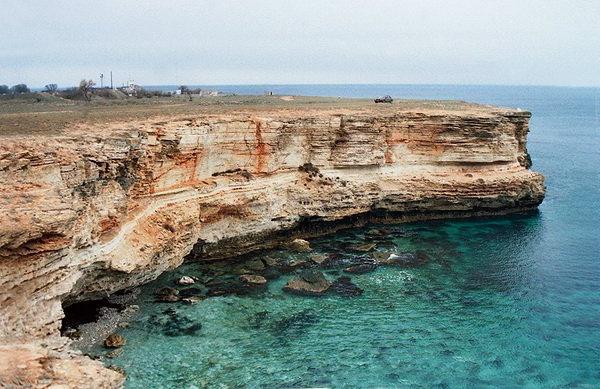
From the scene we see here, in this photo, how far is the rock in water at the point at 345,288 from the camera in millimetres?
26438

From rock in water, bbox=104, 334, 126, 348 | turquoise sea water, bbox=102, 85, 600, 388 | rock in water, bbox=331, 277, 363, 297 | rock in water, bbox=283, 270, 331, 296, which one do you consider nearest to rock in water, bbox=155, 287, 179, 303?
turquoise sea water, bbox=102, 85, 600, 388

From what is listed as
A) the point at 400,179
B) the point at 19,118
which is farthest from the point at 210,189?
the point at 400,179

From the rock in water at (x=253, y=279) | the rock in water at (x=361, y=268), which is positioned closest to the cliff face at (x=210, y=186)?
the rock in water at (x=253, y=279)

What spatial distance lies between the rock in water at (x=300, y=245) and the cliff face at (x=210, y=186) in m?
1.12

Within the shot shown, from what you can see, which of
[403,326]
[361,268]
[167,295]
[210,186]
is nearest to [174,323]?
[167,295]

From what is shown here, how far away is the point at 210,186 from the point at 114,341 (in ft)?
35.6

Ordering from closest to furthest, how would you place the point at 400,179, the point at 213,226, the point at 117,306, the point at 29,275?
the point at 29,275 → the point at 117,306 → the point at 213,226 → the point at 400,179

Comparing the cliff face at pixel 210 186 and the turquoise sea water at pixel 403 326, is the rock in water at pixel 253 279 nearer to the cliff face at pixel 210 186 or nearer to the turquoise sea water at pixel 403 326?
the turquoise sea water at pixel 403 326

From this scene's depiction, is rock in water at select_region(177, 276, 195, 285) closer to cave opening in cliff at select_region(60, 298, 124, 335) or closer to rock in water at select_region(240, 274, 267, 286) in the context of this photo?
rock in water at select_region(240, 274, 267, 286)

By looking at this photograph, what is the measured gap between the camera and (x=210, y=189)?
96.7 feet

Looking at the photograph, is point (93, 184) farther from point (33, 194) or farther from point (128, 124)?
point (128, 124)

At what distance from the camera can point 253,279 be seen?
1086 inches

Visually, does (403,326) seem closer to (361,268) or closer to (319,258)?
(361,268)

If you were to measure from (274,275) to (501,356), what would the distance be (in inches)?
472
